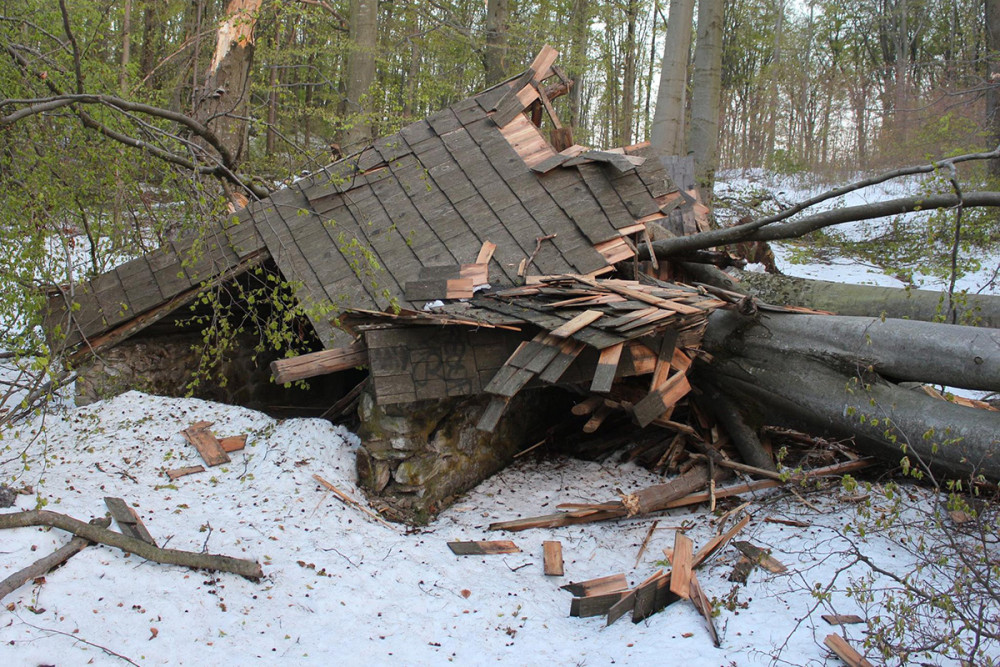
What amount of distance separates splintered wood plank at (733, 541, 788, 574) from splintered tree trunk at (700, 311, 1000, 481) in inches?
41.1

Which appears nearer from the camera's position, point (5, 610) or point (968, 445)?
point (5, 610)

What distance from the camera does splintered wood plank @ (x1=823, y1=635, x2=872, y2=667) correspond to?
10.9 feet

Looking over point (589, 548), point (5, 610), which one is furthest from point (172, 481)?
point (589, 548)

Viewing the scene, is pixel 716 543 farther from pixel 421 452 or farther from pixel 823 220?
pixel 823 220

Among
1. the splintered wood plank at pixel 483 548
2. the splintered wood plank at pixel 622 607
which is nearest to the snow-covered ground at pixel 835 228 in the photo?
the splintered wood plank at pixel 483 548

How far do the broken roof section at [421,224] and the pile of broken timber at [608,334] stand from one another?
2.02 feet

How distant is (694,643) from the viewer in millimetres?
3691

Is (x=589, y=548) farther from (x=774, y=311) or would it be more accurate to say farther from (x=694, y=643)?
(x=774, y=311)

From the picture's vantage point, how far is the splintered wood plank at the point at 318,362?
5238 mm

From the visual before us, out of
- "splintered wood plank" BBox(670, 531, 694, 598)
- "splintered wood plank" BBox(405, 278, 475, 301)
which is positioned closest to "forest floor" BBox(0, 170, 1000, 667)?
"splintered wood plank" BBox(670, 531, 694, 598)

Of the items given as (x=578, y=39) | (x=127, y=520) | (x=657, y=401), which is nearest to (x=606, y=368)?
(x=657, y=401)

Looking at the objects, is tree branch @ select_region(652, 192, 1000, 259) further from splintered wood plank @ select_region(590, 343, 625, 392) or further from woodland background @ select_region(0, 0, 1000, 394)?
splintered wood plank @ select_region(590, 343, 625, 392)

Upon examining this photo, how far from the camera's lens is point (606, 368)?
4.85m

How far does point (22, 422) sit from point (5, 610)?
9.21ft
